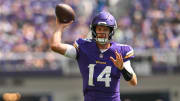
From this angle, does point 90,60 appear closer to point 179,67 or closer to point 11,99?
point 11,99

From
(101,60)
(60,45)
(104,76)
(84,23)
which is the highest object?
(84,23)

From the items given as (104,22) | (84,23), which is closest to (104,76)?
(104,22)

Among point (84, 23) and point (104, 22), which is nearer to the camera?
point (104, 22)

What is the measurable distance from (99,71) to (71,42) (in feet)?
33.9

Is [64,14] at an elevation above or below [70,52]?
above

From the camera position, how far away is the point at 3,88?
15.9m

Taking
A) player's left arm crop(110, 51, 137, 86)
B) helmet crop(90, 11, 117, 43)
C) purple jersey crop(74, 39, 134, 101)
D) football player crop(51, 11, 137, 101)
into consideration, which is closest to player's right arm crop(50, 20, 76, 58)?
football player crop(51, 11, 137, 101)

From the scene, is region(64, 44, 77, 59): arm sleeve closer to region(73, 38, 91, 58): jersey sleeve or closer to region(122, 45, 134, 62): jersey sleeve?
region(73, 38, 91, 58): jersey sleeve

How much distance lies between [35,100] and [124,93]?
2.79 meters

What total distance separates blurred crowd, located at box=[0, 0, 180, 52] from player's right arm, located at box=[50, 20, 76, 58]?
10.1 m

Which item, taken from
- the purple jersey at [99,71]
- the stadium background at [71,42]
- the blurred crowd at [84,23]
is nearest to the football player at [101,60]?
the purple jersey at [99,71]

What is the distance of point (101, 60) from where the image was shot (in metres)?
5.59

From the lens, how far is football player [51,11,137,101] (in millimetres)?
5496

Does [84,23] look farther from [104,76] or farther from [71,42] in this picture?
[104,76]
